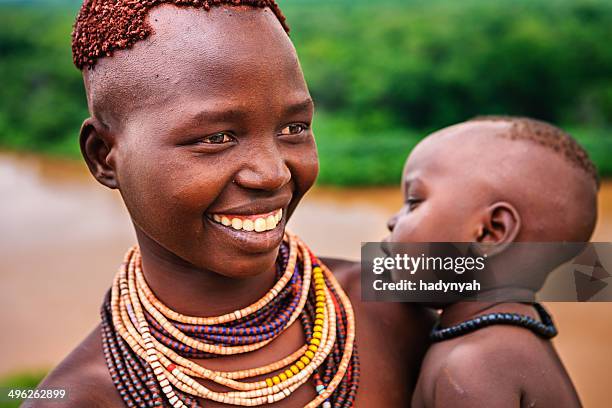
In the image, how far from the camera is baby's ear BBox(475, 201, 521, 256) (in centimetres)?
174

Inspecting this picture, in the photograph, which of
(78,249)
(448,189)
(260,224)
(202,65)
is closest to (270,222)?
(260,224)

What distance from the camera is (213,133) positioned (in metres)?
1.28

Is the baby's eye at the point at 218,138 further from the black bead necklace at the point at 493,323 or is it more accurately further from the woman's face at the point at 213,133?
the black bead necklace at the point at 493,323

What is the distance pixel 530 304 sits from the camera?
1.74 metres

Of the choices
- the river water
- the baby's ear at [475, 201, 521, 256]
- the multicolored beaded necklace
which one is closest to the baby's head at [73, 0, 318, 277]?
the multicolored beaded necklace

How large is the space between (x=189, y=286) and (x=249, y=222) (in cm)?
23

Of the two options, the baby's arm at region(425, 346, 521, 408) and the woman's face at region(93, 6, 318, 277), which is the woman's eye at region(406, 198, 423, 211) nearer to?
the baby's arm at region(425, 346, 521, 408)

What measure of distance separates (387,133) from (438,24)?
240 centimetres

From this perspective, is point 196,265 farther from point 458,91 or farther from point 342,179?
point 458,91

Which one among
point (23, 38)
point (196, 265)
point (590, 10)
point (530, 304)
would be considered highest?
point (196, 265)

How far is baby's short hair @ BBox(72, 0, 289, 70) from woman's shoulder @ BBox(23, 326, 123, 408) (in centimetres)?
56

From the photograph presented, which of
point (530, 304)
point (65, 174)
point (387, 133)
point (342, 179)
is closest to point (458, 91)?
point (387, 133)

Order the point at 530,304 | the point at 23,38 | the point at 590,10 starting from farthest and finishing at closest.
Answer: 1. the point at 23,38
2. the point at 590,10
3. the point at 530,304

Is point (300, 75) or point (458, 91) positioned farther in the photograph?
point (458, 91)
